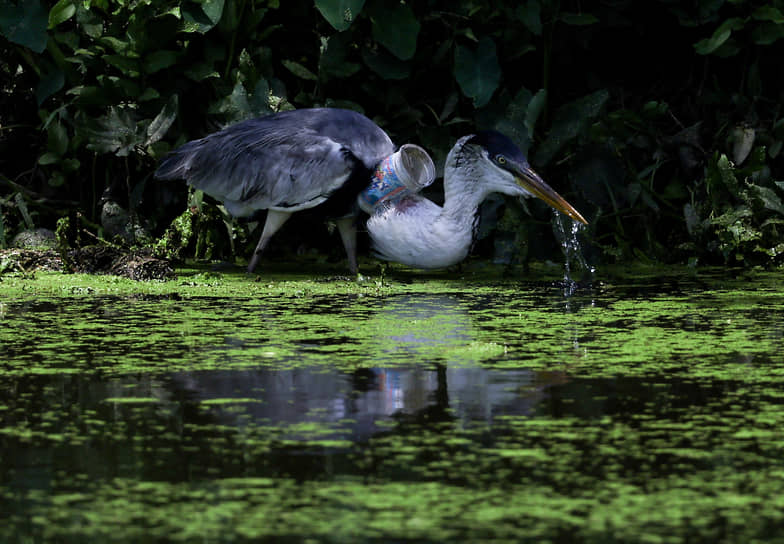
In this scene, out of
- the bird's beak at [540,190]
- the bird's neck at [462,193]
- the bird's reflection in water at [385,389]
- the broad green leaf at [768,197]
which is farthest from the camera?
the broad green leaf at [768,197]

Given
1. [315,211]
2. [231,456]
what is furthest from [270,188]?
[231,456]

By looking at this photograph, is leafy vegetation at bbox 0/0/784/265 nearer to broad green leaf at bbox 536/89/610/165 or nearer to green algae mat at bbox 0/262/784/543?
broad green leaf at bbox 536/89/610/165

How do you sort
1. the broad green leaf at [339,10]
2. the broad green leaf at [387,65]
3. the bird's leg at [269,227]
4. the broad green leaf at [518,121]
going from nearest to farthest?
1. the bird's leg at [269,227]
2. the broad green leaf at [339,10]
3. the broad green leaf at [518,121]
4. the broad green leaf at [387,65]

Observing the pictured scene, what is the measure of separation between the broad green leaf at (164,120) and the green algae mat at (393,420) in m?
1.81

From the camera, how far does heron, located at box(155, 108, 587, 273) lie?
588 centimetres

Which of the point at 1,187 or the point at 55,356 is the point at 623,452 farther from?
the point at 1,187

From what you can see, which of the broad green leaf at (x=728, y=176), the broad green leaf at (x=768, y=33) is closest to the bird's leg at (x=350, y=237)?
the broad green leaf at (x=728, y=176)

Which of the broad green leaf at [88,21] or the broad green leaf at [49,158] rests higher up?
the broad green leaf at [88,21]

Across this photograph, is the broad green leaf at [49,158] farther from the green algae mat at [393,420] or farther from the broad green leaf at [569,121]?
the broad green leaf at [569,121]

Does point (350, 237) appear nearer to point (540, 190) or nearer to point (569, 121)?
Result: point (540, 190)

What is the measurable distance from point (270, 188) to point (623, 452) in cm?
362

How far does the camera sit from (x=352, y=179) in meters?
5.93

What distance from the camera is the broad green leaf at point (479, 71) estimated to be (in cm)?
670

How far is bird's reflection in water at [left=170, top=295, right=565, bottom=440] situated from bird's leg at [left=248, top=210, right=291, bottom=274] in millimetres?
2190
